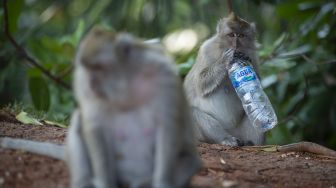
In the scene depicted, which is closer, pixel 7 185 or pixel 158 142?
pixel 158 142

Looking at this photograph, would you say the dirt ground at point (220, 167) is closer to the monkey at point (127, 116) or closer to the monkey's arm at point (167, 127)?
the monkey at point (127, 116)

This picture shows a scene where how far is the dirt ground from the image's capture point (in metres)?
4.05

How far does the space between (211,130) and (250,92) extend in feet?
3.46

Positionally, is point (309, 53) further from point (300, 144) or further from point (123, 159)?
point (123, 159)

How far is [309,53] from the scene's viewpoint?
9.29 metres

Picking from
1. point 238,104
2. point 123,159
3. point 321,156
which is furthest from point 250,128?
point 123,159

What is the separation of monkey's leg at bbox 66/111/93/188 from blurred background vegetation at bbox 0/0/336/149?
3.87 meters

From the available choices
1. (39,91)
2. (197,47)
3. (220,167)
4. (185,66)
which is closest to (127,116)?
(220,167)

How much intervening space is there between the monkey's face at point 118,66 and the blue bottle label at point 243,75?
2615 mm

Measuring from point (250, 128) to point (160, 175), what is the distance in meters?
3.71

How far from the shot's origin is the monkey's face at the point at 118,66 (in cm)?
334

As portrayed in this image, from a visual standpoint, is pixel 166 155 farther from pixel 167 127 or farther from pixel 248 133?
pixel 248 133

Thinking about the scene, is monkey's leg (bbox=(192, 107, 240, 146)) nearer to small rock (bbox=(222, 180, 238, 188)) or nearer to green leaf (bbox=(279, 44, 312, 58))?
green leaf (bbox=(279, 44, 312, 58))

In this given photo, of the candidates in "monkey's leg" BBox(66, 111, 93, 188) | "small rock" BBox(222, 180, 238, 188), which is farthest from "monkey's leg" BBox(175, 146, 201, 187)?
"small rock" BBox(222, 180, 238, 188)
